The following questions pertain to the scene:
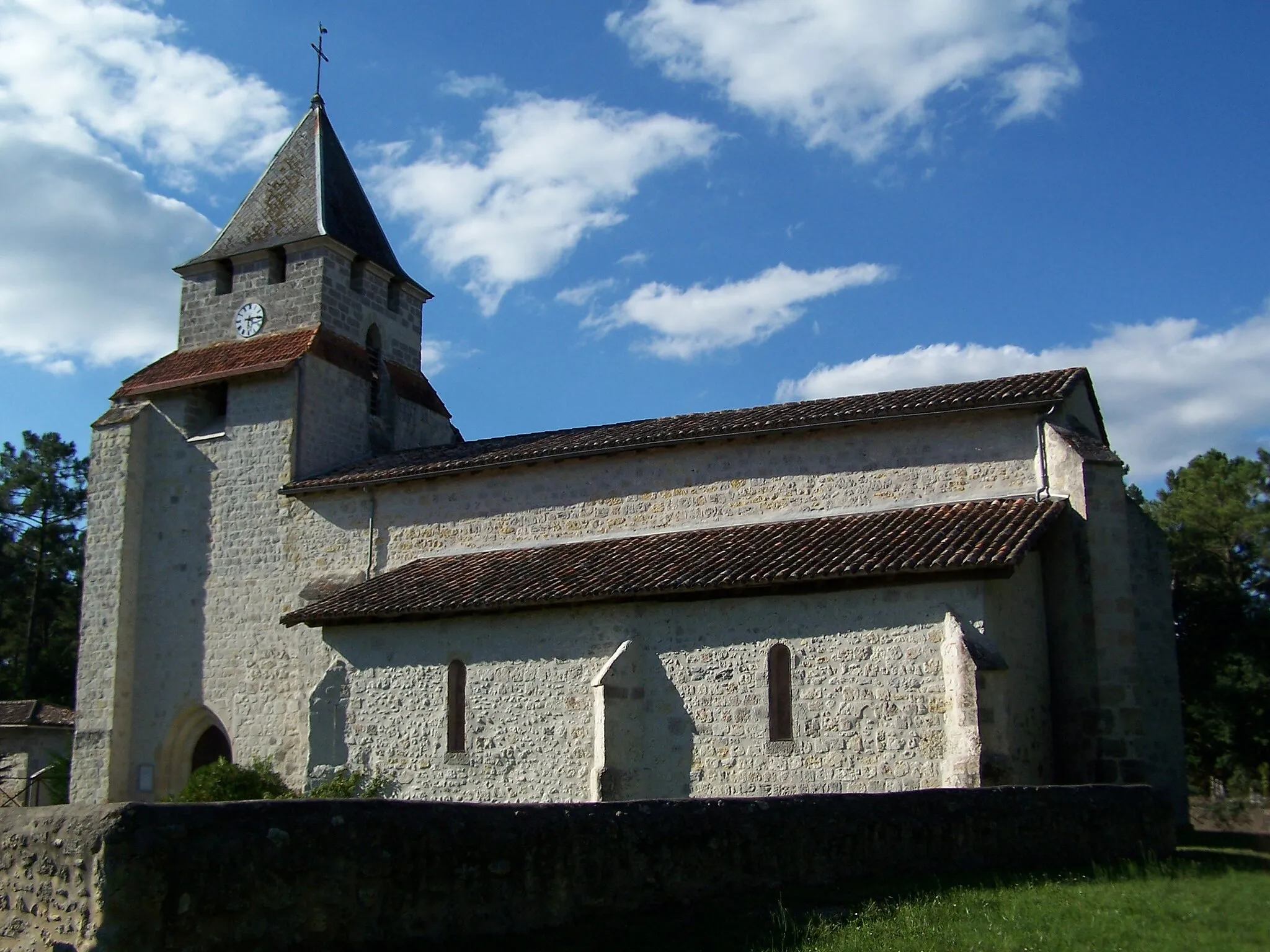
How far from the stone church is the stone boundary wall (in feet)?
16.1

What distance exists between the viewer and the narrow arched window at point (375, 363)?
24766 millimetres

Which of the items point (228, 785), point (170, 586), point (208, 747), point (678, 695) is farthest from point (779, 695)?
point (170, 586)

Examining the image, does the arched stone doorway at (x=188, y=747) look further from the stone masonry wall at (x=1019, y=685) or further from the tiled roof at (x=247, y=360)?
the stone masonry wall at (x=1019, y=685)

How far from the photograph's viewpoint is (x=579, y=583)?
56.1 ft

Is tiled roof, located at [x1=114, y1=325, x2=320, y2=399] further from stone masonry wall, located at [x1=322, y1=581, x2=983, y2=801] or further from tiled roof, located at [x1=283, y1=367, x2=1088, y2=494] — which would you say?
stone masonry wall, located at [x1=322, y1=581, x2=983, y2=801]

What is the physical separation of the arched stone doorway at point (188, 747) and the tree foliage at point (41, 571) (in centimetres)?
1968

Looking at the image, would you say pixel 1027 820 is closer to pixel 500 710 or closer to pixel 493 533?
pixel 500 710

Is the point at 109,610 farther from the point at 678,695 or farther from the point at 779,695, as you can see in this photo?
the point at 779,695

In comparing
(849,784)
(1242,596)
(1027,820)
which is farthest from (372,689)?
(1242,596)

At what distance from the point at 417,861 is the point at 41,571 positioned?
39756 mm

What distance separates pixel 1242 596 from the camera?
30.3m

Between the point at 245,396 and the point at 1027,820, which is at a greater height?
the point at 245,396

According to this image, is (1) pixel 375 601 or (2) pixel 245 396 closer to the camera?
(1) pixel 375 601

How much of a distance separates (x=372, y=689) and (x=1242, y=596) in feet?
74.6
